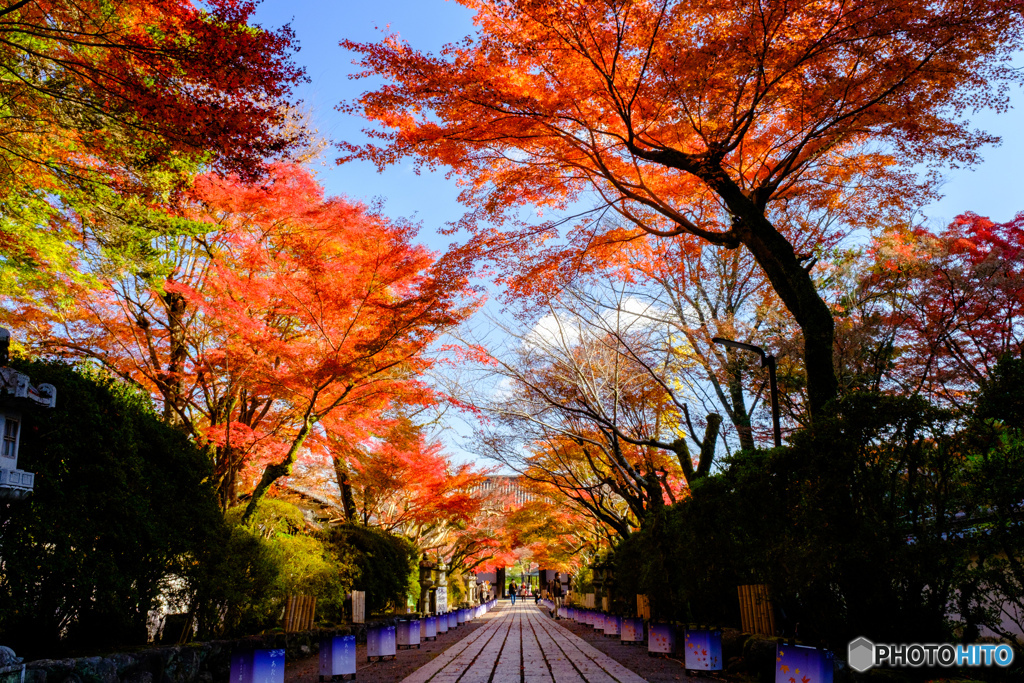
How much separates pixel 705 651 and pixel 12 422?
7.85 metres

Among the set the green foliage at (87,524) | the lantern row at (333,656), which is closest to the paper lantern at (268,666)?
the lantern row at (333,656)

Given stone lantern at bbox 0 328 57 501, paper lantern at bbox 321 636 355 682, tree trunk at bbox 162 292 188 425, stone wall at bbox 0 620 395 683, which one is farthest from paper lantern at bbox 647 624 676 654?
tree trunk at bbox 162 292 188 425

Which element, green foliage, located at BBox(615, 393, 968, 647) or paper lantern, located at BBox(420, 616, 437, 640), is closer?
green foliage, located at BBox(615, 393, 968, 647)

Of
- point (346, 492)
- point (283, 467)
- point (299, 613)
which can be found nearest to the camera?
point (283, 467)

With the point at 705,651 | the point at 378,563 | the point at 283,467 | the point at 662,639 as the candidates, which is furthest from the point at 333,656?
the point at 378,563

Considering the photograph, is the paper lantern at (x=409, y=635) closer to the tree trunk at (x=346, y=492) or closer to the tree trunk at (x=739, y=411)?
the tree trunk at (x=346, y=492)

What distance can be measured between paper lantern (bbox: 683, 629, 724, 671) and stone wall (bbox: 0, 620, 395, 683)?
504 cm

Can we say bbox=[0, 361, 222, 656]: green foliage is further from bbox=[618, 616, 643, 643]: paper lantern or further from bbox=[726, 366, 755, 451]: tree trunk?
bbox=[726, 366, 755, 451]: tree trunk

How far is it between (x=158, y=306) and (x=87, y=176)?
4413 millimetres

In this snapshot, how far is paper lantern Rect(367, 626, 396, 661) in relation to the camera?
1048 centimetres

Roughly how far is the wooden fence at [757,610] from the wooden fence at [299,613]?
759cm

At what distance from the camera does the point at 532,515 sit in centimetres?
2817

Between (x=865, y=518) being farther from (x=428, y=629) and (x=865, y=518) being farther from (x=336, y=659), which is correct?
(x=428, y=629)

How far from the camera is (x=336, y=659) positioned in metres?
7.91
